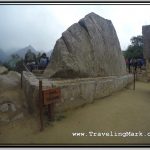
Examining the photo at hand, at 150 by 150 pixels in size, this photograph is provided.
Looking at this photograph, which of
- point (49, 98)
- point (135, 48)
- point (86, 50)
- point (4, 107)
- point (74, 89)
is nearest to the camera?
point (49, 98)

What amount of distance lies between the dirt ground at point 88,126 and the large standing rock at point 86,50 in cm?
50

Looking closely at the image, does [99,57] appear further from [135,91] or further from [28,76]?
[28,76]

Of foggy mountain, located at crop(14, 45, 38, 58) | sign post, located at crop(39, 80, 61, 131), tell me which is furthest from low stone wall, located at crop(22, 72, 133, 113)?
foggy mountain, located at crop(14, 45, 38, 58)

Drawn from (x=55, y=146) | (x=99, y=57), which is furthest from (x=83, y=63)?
(x=55, y=146)

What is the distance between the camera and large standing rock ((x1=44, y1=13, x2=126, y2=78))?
3.73 meters

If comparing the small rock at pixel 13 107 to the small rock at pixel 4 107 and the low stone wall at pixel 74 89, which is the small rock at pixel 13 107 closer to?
the small rock at pixel 4 107

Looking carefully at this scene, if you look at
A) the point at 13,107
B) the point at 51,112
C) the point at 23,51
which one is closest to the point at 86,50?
the point at 23,51

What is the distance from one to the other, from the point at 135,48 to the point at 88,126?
1.01m

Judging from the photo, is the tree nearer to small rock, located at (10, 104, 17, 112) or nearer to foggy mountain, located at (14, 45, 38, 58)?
foggy mountain, located at (14, 45, 38, 58)

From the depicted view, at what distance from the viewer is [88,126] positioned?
3.32 m

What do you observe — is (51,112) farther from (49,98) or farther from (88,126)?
(88,126)

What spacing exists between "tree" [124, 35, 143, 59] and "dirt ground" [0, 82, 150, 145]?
0.55m

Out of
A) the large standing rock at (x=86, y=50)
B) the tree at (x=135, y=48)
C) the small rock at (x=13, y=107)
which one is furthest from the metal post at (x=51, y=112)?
the tree at (x=135, y=48)

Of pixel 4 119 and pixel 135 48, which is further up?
pixel 135 48
